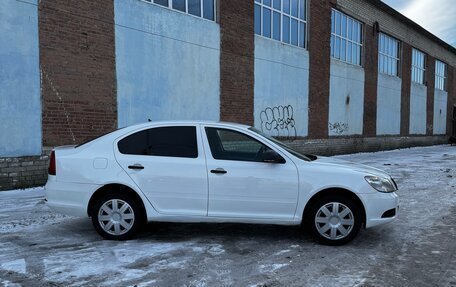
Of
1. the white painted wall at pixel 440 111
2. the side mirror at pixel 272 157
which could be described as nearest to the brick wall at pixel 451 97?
the white painted wall at pixel 440 111

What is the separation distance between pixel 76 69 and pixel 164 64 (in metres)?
2.79

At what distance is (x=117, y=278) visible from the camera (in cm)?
397

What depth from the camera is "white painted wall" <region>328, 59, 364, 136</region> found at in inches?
776

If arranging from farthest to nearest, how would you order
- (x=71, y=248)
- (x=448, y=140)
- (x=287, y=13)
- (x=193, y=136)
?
(x=448, y=140), (x=287, y=13), (x=193, y=136), (x=71, y=248)

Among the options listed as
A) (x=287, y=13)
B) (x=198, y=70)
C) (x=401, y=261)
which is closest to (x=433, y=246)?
(x=401, y=261)

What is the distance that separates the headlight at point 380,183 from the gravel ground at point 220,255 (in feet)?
2.34

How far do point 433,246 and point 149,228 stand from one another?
3.82m

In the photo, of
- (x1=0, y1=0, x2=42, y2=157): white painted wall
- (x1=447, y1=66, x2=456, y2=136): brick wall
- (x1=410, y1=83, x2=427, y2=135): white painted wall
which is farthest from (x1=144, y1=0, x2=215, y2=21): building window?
(x1=447, y1=66, x2=456, y2=136): brick wall

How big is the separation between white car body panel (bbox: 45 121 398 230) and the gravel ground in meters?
0.38

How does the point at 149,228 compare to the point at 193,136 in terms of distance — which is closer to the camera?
the point at 193,136

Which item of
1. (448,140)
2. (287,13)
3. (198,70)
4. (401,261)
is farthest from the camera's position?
(448,140)

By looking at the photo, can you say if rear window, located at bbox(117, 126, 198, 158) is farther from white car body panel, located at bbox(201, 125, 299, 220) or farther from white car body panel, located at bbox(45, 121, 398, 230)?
white car body panel, located at bbox(201, 125, 299, 220)

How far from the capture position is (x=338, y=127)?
20062mm

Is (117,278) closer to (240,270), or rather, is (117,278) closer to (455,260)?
(240,270)
